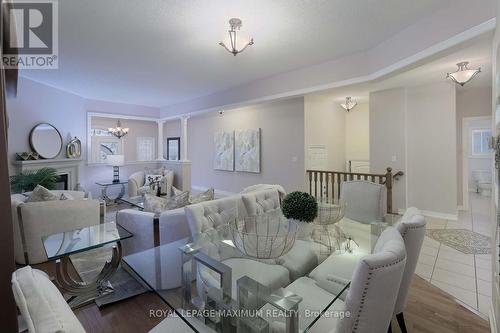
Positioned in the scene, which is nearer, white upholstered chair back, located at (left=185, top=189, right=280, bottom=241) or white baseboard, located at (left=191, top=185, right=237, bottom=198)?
white upholstered chair back, located at (left=185, top=189, right=280, bottom=241)

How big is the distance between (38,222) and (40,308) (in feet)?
10.0

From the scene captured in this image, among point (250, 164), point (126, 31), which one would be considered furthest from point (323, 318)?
point (250, 164)

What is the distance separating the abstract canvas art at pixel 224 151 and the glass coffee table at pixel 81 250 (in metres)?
4.26

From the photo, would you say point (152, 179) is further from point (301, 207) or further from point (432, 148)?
point (432, 148)

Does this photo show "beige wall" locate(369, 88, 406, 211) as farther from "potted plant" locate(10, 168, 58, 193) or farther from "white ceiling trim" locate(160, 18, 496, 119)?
"potted plant" locate(10, 168, 58, 193)

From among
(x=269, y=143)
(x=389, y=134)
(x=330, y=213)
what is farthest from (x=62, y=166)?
(x=389, y=134)

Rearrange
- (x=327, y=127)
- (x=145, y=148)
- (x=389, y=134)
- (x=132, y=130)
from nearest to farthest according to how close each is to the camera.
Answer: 1. (x=389, y=134)
2. (x=327, y=127)
3. (x=132, y=130)
4. (x=145, y=148)

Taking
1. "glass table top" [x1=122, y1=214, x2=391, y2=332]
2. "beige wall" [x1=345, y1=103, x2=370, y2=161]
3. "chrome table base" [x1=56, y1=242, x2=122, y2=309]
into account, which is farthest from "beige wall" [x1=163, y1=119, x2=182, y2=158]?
"glass table top" [x1=122, y1=214, x2=391, y2=332]

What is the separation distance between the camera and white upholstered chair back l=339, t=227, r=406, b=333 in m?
0.89

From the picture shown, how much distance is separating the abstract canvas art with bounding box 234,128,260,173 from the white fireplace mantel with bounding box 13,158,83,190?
3741 mm

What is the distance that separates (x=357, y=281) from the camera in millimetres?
906

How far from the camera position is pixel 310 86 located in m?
4.12

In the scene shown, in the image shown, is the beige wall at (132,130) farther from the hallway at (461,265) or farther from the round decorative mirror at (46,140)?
the hallway at (461,265)

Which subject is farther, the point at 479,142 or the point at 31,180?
the point at 479,142
